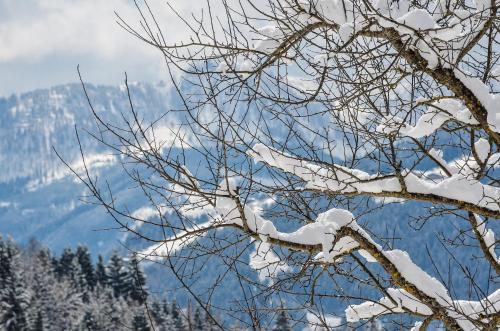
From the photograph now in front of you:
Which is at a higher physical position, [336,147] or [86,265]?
[86,265]

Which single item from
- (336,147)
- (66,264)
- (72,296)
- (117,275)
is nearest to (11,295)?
(72,296)

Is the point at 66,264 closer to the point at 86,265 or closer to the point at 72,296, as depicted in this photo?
the point at 86,265

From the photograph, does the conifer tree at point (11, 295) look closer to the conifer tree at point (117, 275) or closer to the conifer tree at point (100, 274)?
the conifer tree at point (117, 275)

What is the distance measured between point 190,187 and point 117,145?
2.22ft

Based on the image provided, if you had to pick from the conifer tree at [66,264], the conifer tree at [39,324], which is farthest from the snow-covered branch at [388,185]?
the conifer tree at [66,264]

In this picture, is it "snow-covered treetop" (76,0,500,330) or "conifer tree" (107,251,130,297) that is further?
"conifer tree" (107,251,130,297)

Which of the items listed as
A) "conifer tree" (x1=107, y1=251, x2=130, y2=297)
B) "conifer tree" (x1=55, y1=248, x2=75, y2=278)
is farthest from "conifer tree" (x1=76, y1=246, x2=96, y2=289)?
"conifer tree" (x1=107, y1=251, x2=130, y2=297)

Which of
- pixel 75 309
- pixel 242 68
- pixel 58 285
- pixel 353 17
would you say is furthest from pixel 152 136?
pixel 58 285

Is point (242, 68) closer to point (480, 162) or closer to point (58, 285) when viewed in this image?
point (480, 162)

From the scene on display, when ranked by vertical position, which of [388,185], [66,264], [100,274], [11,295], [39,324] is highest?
[66,264]

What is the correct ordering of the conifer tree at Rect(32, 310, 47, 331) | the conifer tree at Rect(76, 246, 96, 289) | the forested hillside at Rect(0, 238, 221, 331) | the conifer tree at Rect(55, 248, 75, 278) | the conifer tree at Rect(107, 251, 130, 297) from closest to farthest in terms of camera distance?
1. the conifer tree at Rect(32, 310, 47, 331)
2. the forested hillside at Rect(0, 238, 221, 331)
3. the conifer tree at Rect(107, 251, 130, 297)
4. the conifer tree at Rect(76, 246, 96, 289)
5. the conifer tree at Rect(55, 248, 75, 278)

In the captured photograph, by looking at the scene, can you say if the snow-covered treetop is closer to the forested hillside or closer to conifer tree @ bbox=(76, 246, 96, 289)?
the forested hillside

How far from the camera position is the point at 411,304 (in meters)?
4.49

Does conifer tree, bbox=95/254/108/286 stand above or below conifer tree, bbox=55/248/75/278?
below
